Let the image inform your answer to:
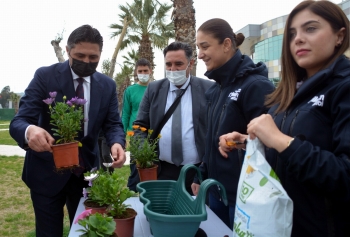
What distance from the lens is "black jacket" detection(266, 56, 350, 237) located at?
1.20m

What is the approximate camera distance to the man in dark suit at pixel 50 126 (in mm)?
2361

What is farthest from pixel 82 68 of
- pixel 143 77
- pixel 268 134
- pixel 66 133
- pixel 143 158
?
pixel 143 77

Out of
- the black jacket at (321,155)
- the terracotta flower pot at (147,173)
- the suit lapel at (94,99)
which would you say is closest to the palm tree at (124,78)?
the suit lapel at (94,99)

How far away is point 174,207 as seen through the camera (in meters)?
1.66

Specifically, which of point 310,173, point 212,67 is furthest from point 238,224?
point 212,67

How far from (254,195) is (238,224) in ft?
0.44

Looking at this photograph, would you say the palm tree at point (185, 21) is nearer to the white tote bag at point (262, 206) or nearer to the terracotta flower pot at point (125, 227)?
the terracotta flower pot at point (125, 227)

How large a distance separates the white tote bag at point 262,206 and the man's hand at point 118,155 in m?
1.16

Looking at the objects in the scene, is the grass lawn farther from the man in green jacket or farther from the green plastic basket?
the green plastic basket

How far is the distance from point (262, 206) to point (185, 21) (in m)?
5.88

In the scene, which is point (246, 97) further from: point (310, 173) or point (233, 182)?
point (310, 173)

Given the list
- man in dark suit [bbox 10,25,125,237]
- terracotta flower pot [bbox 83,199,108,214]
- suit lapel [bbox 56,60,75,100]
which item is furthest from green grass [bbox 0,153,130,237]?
terracotta flower pot [bbox 83,199,108,214]

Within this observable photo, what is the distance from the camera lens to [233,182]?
2.07 m

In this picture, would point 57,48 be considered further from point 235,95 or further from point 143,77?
point 235,95
